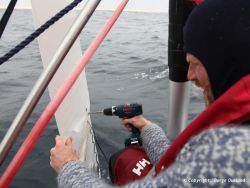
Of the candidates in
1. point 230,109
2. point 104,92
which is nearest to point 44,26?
point 230,109

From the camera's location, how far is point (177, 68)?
243 centimetres

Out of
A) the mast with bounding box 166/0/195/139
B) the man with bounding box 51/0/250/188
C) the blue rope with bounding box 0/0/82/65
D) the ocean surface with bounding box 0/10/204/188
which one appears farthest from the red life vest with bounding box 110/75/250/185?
the ocean surface with bounding box 0/10/204/188

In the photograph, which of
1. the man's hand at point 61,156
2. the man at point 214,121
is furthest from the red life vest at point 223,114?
the man's hand at point 61,156

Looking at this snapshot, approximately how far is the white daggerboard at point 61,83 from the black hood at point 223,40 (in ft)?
3.47

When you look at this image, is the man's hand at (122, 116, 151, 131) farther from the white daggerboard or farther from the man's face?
the man's face

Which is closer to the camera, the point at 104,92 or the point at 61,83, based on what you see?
the point at 61,83

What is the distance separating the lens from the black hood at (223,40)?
98 cm

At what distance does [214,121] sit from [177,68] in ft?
5.28

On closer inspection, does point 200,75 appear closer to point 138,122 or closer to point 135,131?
point 138,122

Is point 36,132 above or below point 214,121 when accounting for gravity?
below

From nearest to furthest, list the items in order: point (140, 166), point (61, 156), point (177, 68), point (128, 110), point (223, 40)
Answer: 1. point (223, 40)
2. point (61, 156)
3. point (140, 166)
4. point (128, 110)
5. point (177, 68)

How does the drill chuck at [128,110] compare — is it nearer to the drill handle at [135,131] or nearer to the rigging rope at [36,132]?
the drill handle at [135,131]

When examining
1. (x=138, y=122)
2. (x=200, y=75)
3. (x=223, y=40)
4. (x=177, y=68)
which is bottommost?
(x=138, y=122)

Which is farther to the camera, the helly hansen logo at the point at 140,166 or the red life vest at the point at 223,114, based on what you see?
the helly hansen logo at the point at 140,166
